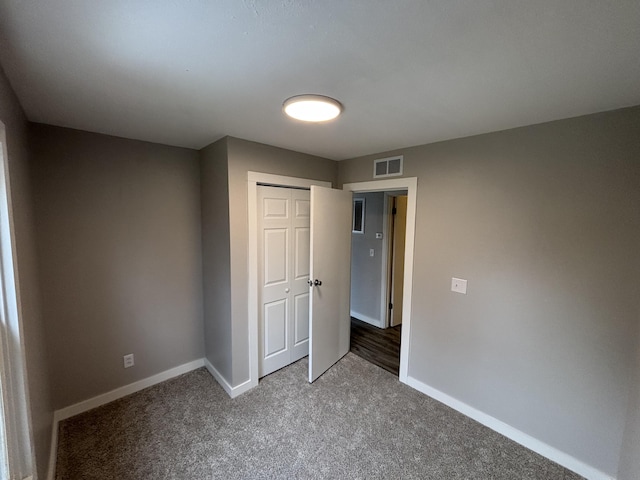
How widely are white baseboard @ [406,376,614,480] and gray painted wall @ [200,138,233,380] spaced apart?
6.14 feet

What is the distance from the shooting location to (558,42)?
38.2 inches

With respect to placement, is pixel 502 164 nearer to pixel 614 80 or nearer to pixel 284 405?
pixel 614 80

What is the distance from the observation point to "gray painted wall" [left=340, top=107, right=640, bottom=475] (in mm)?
1571

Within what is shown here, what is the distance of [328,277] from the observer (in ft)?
9.04

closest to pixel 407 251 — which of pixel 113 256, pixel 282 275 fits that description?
pixel 282 275

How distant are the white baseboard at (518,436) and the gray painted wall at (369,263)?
1.54m

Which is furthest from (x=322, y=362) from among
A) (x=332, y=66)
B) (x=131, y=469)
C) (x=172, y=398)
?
(x=332, y=66)

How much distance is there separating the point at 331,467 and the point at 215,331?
60.0 inches

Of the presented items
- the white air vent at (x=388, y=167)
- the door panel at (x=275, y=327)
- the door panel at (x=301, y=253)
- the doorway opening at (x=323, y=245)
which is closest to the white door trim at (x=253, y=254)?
the doorway opening at (x=323, y=245)

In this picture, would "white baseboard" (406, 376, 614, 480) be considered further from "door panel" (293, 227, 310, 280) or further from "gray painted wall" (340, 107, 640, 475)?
"door panel" (293, 227, 310, 280)

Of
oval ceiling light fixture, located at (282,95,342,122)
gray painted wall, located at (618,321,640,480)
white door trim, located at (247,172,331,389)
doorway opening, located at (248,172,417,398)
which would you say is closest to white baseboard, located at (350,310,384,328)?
doorway opening, located at (248,172,417,398)

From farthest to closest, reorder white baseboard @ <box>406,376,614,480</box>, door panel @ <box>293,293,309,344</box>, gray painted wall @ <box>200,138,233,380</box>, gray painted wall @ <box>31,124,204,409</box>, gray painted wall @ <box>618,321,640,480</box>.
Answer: door panel @ <box>293,293,309,344</box>
gray painted wall @ <box>200,138,233,380</box>
gray painted wall @ <box>31,124,204,409</box>
white baseboard @ <box>406,376,614,480</box>
gray painted wall @ <box>618,321,640,480</box>

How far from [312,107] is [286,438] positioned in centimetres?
224

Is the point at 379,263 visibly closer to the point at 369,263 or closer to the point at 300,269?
the point at 369,263
